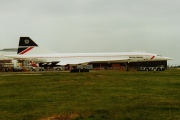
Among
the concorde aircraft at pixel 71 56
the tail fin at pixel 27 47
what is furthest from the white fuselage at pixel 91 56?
the tail fin at pixel 27 47

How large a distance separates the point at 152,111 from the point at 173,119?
1619 mm

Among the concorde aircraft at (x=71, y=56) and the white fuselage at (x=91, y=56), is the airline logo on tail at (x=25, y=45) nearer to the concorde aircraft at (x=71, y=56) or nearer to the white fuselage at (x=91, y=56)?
the concorde aircraft at (x=71, y=56)

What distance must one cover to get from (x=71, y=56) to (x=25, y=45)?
10034 mm

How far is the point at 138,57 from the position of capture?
206 ft

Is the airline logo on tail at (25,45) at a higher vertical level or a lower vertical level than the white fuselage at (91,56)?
higher

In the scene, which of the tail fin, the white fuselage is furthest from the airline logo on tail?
the white fuselage

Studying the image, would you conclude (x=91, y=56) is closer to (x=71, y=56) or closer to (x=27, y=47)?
(x=71, y=56)

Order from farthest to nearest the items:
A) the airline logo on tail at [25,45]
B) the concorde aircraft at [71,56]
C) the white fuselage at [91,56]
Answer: the airline logo on tail at [25,45]
the white fuselage at [91,56]
the concorde aircraft at [71,56]

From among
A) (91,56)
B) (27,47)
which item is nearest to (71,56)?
(91,56)

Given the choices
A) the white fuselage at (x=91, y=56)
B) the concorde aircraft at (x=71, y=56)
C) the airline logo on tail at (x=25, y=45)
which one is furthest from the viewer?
the airline logo on tail at (x=25, y=45)

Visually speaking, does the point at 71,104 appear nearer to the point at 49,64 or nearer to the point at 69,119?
the point at 69,119

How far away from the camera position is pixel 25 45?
210ft

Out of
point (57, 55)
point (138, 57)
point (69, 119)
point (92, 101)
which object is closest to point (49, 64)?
point (57, 55)

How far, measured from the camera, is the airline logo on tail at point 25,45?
6356 centimetres
